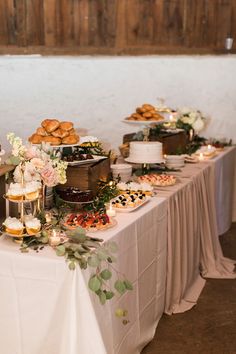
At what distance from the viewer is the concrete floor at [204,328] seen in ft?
9.57

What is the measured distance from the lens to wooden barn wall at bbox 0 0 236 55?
15.8 ft

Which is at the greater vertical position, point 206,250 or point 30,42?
point 30,42

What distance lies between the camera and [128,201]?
2.83 meters

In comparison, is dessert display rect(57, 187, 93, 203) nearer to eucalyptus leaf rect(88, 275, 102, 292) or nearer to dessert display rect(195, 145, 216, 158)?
eucalyptus leaf rect(88, 275, 102, 292)

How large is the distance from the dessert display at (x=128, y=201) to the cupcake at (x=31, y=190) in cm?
60

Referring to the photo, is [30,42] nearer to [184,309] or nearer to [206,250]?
[206,250]

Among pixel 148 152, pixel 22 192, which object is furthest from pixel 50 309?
pixel 148 152

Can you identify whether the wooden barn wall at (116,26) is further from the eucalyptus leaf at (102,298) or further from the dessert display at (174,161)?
the eucalyptus leaf at (102,298)

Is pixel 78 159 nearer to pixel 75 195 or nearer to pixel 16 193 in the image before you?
pixel 75 195

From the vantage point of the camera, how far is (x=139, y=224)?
271cm

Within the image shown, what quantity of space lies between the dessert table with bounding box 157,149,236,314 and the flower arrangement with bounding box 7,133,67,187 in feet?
3.11

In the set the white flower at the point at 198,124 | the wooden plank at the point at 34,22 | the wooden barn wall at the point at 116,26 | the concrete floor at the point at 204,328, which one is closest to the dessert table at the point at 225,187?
the white flower at the point at 198,124

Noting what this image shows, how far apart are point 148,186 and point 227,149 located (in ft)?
6.66

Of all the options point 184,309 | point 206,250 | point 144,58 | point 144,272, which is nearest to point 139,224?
point 144,272
